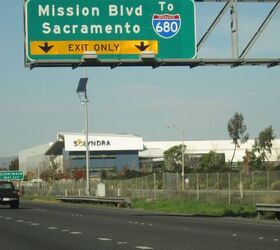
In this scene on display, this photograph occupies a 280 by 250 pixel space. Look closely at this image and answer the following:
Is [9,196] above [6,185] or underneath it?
underneath

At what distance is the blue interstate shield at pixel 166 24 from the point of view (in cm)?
2184

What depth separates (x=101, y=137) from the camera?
459 feet

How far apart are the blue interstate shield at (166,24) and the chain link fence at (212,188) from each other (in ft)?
47.2

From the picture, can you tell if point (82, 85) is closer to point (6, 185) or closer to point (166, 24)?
point (6, 185)

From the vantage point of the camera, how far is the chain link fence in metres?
39.1

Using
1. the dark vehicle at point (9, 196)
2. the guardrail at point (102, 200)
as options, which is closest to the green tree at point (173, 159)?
the guardrail at point (102, 200)

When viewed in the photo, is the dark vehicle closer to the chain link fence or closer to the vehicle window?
the vehicle window

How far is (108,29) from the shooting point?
21641mm

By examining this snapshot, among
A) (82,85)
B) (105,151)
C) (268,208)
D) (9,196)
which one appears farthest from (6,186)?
(105,151)

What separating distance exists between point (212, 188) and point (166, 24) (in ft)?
88.7

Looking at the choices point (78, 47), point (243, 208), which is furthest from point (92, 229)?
point (243, 208)

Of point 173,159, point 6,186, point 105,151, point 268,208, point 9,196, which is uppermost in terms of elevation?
point 105,151

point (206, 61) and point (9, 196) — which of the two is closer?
point (206, 61)

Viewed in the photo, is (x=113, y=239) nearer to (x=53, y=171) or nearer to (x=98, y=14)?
(x=98, y=14)
